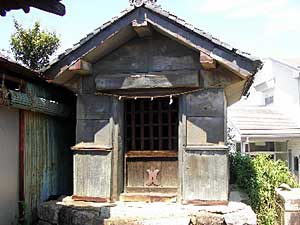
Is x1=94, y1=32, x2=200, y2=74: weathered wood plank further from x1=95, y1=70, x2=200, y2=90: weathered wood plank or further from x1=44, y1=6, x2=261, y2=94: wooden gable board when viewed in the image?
x1=44, y1=6, x2=261, y2=94: wooden gable board

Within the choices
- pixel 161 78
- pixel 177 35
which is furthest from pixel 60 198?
pixel 177 35

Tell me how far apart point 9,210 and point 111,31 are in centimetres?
423

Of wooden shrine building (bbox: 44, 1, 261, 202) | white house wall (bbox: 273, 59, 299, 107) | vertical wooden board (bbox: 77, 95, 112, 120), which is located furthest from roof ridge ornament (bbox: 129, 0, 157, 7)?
white house wall (bbox: 273, 59, 299, 107)

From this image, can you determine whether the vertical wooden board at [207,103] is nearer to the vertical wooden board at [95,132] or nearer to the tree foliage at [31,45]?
the vertical wooden board at [95,132]

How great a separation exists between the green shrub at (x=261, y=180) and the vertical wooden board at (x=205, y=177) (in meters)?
1.86

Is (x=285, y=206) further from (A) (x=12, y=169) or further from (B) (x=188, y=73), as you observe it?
(A) (x=12, y=169)

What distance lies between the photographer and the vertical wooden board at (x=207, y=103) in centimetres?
883

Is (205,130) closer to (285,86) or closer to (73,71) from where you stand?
(73,71)

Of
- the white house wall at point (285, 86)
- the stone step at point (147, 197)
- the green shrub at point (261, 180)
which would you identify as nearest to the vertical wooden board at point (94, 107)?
the stone step at point (147, 197)

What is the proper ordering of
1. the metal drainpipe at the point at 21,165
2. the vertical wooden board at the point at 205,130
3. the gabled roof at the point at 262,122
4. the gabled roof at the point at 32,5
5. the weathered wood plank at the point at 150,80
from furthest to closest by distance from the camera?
the gabled roof at the point at 262,122 < the weathered wood plank at the point at 150,80 < the vertical wooden board at the point at 205,130 < the metal drainpipe at the point at 21,165 < the gabled roof at the point at 32,5

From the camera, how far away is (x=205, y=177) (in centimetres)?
882

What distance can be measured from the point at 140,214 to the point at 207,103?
8.90 feet

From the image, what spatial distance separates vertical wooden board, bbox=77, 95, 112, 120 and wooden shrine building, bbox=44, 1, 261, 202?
0.02 meters

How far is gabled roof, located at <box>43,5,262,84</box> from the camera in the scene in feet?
27.4
